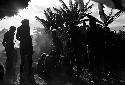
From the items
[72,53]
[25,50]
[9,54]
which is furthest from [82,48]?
[9,54]

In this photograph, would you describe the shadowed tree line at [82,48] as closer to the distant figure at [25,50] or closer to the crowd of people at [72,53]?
the crowd of people at [72,53]

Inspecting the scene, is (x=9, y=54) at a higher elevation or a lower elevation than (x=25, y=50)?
lower

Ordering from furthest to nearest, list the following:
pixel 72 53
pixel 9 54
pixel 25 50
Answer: pixel 9 54
pixel 72 53
pixel 25 50

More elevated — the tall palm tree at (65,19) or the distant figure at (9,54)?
the tall palm tree at (65,19)

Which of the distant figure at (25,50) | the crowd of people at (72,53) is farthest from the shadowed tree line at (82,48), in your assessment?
the distant figure at (25,50)

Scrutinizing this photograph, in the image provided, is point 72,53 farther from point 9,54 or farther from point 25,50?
point 9,54

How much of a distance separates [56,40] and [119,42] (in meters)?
4.06

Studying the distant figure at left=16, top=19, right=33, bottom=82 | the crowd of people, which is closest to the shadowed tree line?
the crowd of people

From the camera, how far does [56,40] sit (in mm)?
10633

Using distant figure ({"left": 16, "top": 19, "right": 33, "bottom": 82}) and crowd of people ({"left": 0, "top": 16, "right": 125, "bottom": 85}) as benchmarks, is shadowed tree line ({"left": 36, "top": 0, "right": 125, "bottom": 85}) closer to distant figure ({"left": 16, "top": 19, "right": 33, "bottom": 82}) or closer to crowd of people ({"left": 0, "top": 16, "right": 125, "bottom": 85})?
crowd of people ({"left": 0, "top": 16, "right": 125, "bottom": 85})

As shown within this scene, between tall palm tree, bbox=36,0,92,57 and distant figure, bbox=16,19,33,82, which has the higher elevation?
tall palm tree, bbox=36,0,92,57

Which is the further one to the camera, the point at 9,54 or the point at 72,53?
the point at 9,54

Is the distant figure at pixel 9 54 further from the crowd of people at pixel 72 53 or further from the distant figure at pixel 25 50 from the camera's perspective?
the distant figure at pixel 25 50

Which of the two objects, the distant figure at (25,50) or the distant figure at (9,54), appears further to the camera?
the distant figure at (9,54)
